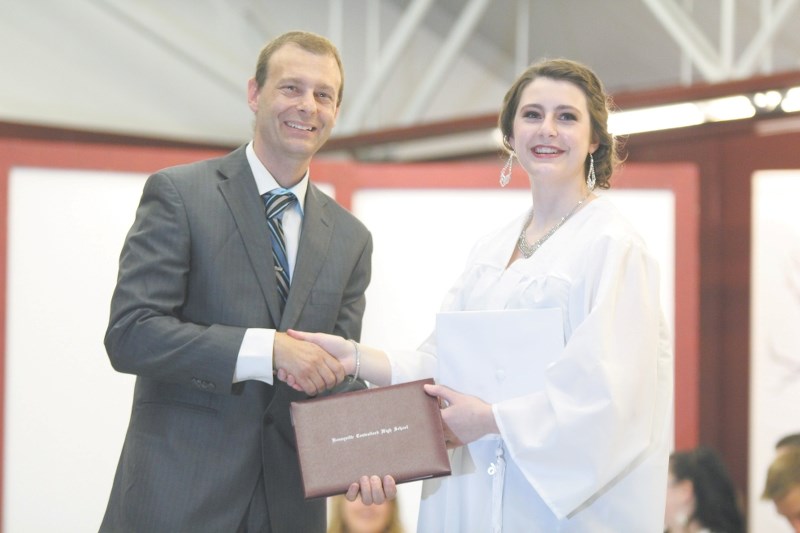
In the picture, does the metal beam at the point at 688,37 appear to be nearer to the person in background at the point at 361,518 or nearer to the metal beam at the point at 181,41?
the metal beam at the point at 181,41

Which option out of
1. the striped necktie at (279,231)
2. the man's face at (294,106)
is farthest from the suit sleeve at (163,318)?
the man's face at (294,106)

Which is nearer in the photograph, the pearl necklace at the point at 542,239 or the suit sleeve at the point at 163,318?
the suit sleeve at the point at 163,318

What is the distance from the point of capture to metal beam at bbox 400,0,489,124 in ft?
22.7

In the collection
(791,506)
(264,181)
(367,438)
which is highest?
(264,181)

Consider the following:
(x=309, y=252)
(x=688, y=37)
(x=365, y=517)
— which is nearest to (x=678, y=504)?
(x=365, y=517)

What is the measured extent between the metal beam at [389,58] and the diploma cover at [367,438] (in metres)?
4.69

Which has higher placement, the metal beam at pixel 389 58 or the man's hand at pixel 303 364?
the metal beam at pixel 389 58

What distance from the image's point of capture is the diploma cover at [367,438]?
2299mm

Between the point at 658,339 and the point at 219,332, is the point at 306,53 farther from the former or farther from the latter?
the point at 658,339

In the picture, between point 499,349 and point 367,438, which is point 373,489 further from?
point 499,349

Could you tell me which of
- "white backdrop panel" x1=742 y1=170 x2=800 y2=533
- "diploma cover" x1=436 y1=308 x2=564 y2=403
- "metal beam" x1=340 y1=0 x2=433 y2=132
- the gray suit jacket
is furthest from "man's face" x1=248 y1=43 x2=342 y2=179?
"metal beam" x1=340 y1=0 x2=433 y2=132

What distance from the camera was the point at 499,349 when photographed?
7.72ft

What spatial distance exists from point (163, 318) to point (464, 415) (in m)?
0.73

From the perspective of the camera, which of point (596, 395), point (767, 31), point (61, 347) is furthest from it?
point (767, 31)
